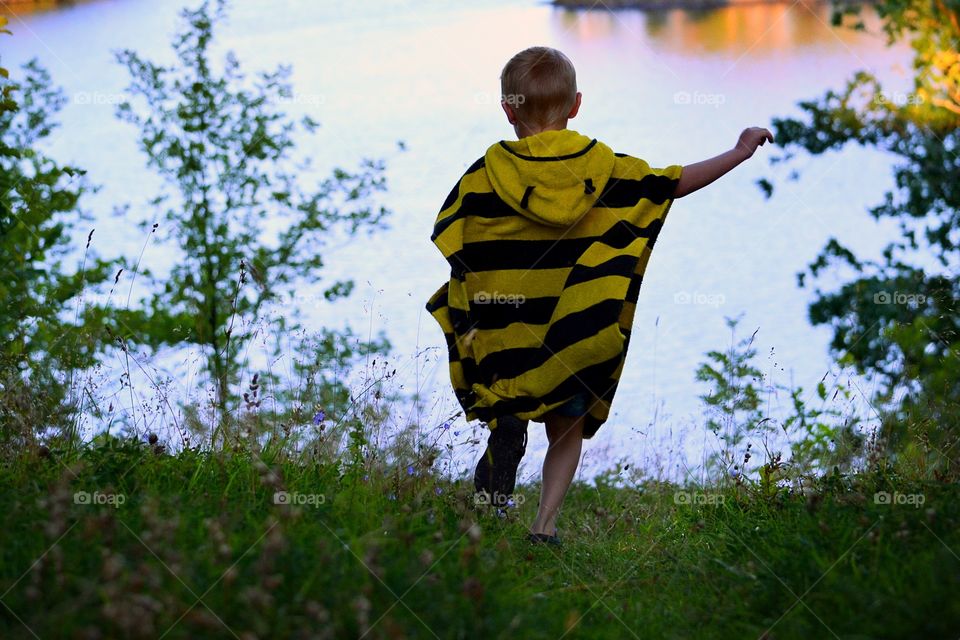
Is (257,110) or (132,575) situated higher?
(257,110)

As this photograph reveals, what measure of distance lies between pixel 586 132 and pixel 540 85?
672cm

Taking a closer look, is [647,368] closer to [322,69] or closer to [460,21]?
[322,69]

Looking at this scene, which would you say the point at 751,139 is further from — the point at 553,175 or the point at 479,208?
the point at 479,208

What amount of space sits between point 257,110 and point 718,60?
974cm

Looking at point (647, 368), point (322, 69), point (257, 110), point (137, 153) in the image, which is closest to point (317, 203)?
point (257, 110)

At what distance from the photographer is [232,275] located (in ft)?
30.0

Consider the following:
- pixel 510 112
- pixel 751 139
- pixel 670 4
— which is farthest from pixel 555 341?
pixel 670 4

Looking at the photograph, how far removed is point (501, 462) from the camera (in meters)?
3.70

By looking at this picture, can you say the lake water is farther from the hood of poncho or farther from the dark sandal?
the hood of poncho

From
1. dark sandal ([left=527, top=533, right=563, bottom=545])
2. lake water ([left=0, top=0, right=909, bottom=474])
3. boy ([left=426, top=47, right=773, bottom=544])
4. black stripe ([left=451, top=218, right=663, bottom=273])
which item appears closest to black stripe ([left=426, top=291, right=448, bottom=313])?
boy ([left=426, top=47, right=773, bottom=544])

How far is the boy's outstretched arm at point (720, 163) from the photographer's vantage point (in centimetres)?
372

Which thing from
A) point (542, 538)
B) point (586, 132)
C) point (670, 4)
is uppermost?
point (670, 4)

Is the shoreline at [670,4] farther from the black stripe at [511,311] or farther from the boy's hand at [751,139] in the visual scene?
the black stripe at [511,311]

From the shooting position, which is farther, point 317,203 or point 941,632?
point 317,203
